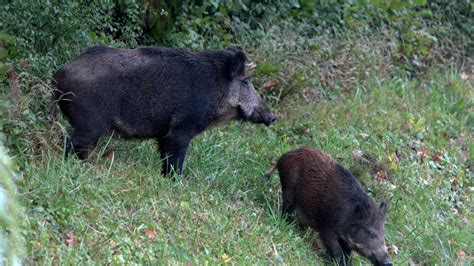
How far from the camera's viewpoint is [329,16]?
1149 centimetres

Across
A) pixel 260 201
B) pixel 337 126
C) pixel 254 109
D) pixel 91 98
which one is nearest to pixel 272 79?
pixel 337 126

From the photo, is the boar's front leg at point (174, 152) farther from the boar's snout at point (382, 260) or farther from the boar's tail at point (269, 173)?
the boar's snout at point (382, 260)

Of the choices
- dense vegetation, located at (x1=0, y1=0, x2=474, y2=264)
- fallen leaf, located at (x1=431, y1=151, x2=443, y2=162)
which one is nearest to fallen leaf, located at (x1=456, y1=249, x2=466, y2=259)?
dense vegetation, located at (x1=0, y1=0, x2=474, y2=264)

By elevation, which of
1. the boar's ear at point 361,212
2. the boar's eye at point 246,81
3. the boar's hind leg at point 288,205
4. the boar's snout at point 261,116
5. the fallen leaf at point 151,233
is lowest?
the boar's hind leg at point 288,205

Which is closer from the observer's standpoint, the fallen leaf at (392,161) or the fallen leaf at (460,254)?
the fallen leaf at (460,254)

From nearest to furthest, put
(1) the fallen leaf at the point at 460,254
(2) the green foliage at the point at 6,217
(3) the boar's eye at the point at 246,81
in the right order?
(2) the green foliage at the point at 6,217
(1) the fallen leaf at the point at 460,254
(3) the boar's eye at the point at 246,81

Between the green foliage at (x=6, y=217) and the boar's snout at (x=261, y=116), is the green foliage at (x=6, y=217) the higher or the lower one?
the higher one

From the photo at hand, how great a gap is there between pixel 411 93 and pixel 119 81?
216 inches

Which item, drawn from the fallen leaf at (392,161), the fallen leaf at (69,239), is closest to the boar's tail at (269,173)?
the fallen leaf at (392,161)

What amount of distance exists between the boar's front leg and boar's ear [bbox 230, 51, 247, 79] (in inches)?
32.6

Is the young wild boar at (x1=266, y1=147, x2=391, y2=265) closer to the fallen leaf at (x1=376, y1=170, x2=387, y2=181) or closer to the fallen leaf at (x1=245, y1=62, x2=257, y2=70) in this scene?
the fallen leaf at (x1=376, y1=170, x2=387, y2=181)

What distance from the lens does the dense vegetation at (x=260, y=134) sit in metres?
5.42

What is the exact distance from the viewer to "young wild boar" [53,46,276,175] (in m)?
6.33

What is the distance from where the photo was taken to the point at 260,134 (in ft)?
28.8
